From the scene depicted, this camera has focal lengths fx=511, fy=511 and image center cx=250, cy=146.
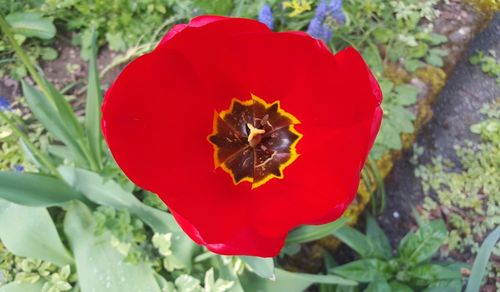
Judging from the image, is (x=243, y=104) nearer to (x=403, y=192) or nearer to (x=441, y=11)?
(x=403, y=192)

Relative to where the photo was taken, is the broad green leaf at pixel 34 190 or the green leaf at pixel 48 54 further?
the green leaf at pixel 48 54

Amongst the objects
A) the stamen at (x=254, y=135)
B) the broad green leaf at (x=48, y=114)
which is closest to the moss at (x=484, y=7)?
the stamen at (x=254, y=135)

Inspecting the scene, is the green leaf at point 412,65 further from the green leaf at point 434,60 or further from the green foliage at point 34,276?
the green foliage at point 34,276

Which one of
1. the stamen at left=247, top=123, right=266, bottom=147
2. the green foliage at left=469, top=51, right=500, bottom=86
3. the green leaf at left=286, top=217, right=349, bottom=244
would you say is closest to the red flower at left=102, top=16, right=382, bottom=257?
the stamen at left=247, top=123, right=266, bottom=147

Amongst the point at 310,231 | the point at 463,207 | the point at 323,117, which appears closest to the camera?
the point at 323,117

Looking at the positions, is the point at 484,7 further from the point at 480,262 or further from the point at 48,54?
the point at 48,54

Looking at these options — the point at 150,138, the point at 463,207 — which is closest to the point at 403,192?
the point at 463,207

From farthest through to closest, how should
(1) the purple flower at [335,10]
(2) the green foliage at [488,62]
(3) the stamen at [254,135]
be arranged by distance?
(2) the green foliage at [488,62], (1) the purple flower at [335,10], (3) the stamen at [254,135]
